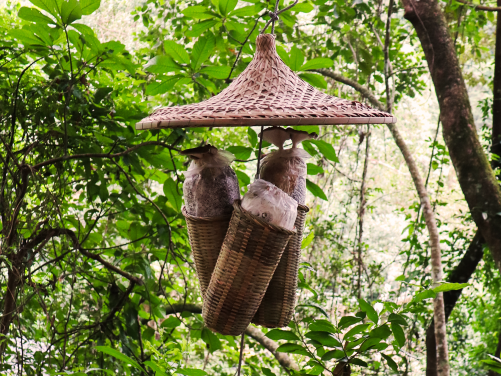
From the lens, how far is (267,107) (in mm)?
697

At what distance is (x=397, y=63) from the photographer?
286cm

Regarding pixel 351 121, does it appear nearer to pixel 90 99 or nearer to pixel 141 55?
pixel 90 99

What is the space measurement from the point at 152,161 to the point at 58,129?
1.00 feet

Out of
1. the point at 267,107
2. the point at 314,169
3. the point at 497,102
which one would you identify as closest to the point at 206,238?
the point at 267,107

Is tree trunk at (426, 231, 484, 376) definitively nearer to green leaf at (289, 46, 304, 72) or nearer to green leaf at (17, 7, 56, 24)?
green leaf at (289, 46, 304, 72)

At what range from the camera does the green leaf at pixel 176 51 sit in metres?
1.12

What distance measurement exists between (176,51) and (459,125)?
4.21ft

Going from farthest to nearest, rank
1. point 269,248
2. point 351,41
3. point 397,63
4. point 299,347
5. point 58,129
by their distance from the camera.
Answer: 1. point 397,63
2. point 351,41
3. point 58,129
4. point 299,347
5. point 269,248

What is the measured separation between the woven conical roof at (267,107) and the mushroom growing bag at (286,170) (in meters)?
0.07

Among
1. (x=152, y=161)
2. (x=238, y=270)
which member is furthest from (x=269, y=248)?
(x=152, y=161)

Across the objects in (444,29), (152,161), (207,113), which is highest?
(444,29)

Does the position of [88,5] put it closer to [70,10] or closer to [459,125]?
[70,10]

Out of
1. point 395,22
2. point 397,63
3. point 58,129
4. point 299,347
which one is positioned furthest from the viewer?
point 397,63

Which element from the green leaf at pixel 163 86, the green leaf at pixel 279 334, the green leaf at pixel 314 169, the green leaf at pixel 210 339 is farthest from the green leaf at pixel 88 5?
the green leaf at pixel 210 339
